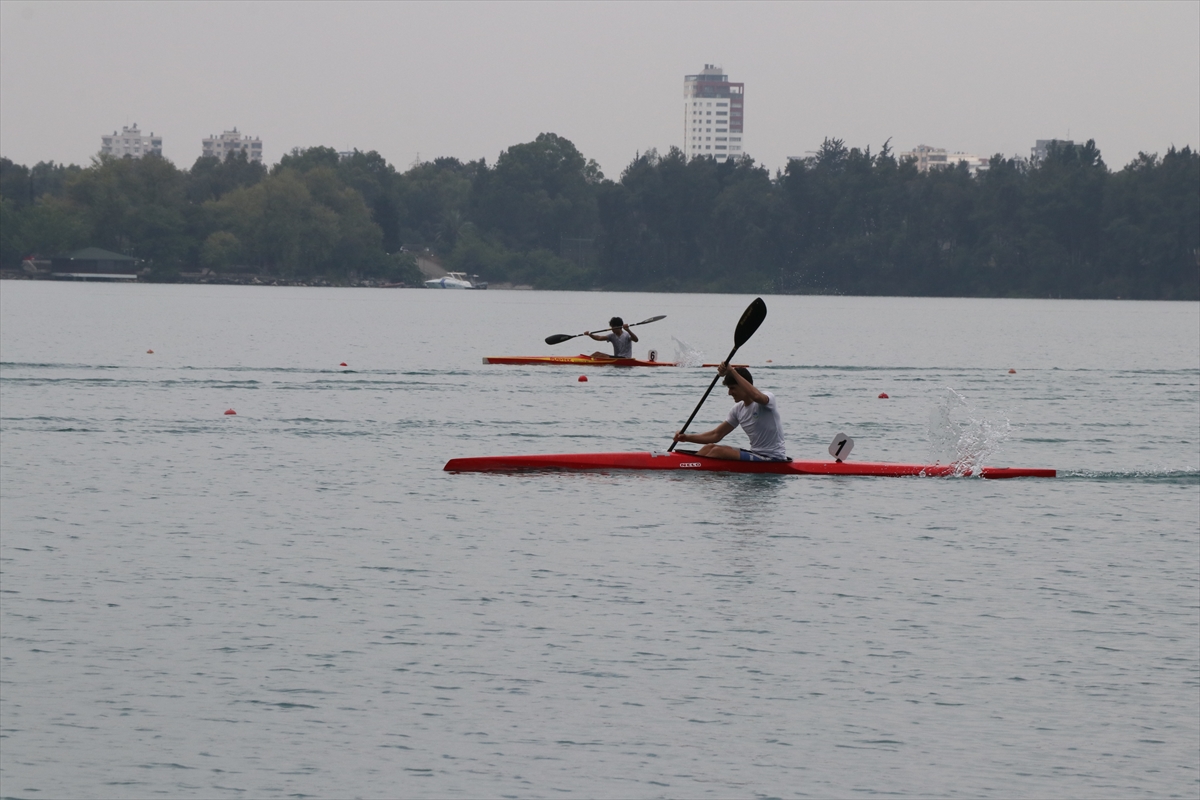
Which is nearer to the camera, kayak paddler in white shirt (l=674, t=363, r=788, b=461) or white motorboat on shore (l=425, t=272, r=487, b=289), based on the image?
kayak paddler in white shirt (l=674, t=363, r=788, b=461)

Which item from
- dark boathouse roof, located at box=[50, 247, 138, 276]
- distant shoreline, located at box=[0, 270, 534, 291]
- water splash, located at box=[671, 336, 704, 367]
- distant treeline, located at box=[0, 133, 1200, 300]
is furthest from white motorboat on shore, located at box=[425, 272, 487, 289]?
water splash, located at box=[671, 336, 704, 367]

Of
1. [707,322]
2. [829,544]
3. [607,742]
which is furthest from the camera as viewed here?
[707,322]

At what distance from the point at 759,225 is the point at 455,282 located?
35.3m

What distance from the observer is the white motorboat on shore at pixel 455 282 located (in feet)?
573

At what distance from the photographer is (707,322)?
295ft

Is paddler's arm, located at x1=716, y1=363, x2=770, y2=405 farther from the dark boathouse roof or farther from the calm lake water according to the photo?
the dark boathouse roof

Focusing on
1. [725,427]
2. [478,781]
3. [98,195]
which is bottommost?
[478,781]

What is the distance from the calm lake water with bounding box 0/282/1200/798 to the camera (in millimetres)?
9586

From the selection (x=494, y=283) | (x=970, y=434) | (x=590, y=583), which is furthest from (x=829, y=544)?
(x=494, y=283)

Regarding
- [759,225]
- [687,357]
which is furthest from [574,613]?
[759,225]

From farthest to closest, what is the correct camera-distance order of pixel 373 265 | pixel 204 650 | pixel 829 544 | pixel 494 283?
1. pixel 494 283
2. pixel 373 265
3. pixel 829 544
4. pixel 204 650

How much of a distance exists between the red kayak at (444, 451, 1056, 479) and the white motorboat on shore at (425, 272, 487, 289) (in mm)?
154398

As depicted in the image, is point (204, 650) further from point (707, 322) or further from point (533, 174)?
point (533, 174)

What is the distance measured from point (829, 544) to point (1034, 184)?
137037 millimetres
